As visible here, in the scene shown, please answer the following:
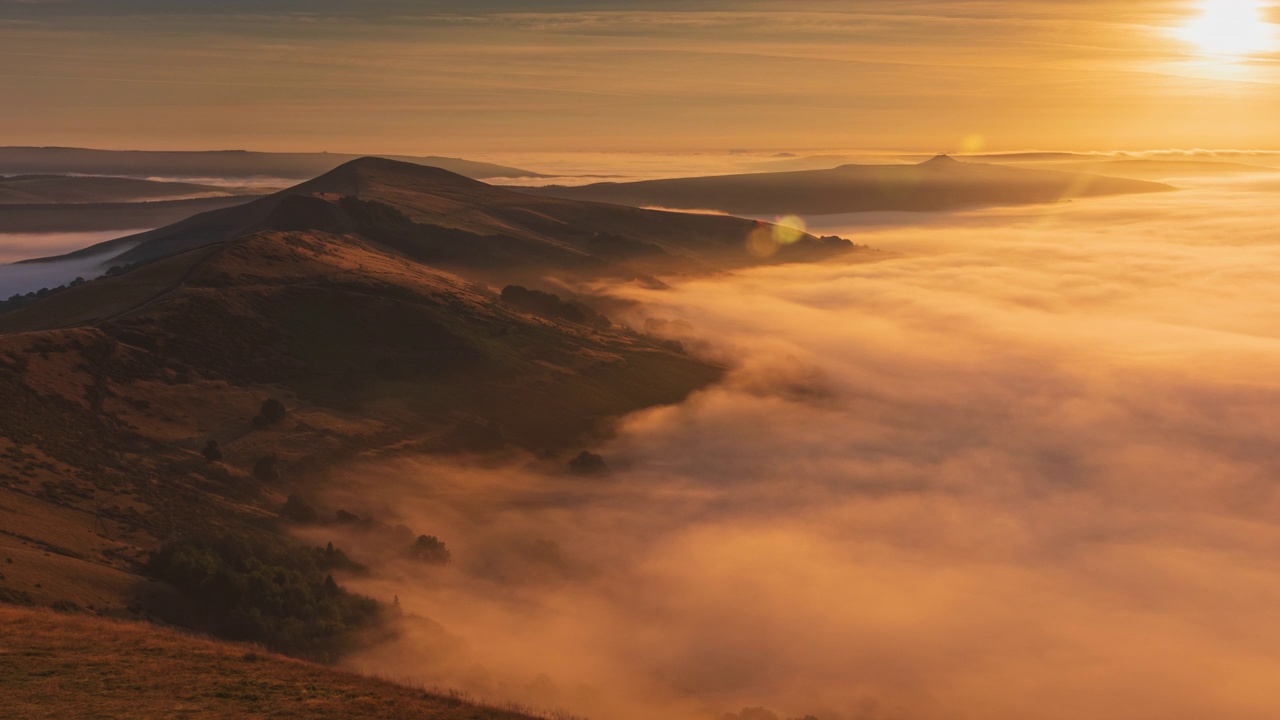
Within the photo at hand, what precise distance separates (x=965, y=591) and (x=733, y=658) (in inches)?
1532

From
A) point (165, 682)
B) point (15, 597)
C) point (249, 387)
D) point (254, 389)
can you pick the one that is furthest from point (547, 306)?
point (165, 682)

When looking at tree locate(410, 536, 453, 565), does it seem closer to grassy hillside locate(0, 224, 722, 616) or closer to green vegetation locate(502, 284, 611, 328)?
grassy hillside locate(0, 224, 722, 616)

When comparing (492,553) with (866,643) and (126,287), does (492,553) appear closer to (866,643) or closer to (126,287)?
(866,643)

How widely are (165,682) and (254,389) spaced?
7869cm

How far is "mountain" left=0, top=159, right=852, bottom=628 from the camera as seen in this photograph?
233ft

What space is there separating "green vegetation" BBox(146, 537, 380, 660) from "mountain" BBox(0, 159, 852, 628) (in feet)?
6.14

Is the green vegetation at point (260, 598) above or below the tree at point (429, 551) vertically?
above

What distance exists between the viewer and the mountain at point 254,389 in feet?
233

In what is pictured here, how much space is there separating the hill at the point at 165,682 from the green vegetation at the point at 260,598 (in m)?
Answer: 16.6

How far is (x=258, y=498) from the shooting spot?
293 feet

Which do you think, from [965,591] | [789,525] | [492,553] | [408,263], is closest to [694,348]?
[408,263]

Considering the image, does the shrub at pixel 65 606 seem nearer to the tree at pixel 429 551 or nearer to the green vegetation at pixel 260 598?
the green vegetation at pixel 260 598

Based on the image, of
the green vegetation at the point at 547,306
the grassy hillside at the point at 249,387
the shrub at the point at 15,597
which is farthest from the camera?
the green vegetation at the point at 547,306

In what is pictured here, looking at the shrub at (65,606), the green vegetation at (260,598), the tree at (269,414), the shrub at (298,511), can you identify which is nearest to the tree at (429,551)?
the shrub at (298,511)
